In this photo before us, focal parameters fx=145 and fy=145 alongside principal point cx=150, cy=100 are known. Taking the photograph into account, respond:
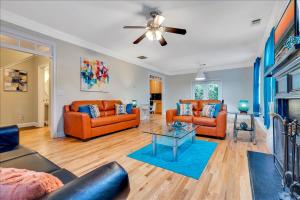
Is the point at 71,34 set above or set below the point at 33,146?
above

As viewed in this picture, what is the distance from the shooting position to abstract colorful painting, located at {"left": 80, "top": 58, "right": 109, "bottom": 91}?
3.95 metres

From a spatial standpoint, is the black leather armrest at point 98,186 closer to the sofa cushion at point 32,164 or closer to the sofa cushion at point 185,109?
the sofa cushion at point 32,164

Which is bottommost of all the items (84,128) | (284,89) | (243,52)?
(84,128)

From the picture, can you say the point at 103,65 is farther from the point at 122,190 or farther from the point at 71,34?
the point at 122,190

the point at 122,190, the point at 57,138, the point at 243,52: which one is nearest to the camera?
the point at 122,190

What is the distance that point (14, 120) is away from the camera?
14.1ft

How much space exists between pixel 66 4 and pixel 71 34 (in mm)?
1195

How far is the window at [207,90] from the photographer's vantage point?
698 cm

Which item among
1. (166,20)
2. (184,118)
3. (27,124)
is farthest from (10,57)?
(184,118)

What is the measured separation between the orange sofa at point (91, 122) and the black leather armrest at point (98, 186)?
2723 millimetres

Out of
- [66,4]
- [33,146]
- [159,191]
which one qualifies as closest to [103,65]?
[66,4]

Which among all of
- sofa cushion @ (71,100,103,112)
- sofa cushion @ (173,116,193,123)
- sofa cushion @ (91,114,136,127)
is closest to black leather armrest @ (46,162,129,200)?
sofa cushion @ (91,114,136,127)

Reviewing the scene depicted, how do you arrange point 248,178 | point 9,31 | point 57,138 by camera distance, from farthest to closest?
1. point 57,138
2. point 9,31
3. point 248,178

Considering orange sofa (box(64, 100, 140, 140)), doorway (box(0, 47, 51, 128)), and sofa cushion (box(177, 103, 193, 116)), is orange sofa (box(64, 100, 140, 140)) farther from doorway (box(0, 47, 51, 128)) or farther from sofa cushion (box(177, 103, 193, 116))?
doorway (box(0, 47, 51, 128))
